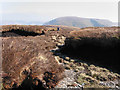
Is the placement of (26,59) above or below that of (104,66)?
above

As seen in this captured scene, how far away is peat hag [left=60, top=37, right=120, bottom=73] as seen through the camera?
31.7 feet

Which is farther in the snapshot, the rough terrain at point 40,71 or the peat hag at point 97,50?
the peat hag at point 97,50

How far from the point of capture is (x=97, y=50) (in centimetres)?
1070

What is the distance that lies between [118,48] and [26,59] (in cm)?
829

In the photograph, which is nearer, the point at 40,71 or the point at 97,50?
the point at 40,71

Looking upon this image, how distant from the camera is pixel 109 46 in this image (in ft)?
33.3

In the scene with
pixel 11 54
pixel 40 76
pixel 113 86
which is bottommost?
pixel 113 86

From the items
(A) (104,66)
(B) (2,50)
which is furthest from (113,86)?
(B) (2,50)

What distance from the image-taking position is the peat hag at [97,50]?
9.65 meters

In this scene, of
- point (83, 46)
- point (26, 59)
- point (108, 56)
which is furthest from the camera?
point (83, 46)

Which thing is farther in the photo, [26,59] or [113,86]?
[113,86]

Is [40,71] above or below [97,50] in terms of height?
below

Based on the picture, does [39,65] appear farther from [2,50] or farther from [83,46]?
[83,46]

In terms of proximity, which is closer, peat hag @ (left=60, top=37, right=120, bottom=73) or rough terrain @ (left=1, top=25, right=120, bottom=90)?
rough terrain @ (left=1, top=25, right=120, bottom=90)
